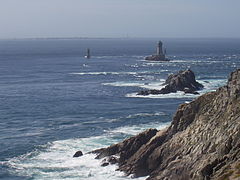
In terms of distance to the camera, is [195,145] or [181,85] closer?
[195,145]

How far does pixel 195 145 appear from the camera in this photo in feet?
178

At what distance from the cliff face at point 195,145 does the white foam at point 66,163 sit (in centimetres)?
244

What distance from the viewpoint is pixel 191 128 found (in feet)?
189

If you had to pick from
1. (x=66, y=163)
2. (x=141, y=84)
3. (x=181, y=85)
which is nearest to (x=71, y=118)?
(x=66, y=163)

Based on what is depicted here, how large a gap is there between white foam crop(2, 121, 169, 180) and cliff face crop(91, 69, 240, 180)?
2.44 metres

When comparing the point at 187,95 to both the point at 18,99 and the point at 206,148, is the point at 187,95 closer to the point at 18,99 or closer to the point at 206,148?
the point at 18,99

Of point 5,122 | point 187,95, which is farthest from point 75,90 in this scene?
point 5,122

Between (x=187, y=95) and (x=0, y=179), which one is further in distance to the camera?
(x=187, y=95)

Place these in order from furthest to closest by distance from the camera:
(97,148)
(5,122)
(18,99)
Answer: (18,99)
(5,122)
(97,148)

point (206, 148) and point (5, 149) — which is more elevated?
point (206, 148)

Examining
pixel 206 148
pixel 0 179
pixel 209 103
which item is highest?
pixel 209 103

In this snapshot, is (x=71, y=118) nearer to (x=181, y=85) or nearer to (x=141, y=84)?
(x=181, y=85)

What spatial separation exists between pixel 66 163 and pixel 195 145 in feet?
66.4

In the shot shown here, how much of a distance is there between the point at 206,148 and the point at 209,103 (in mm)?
8742
